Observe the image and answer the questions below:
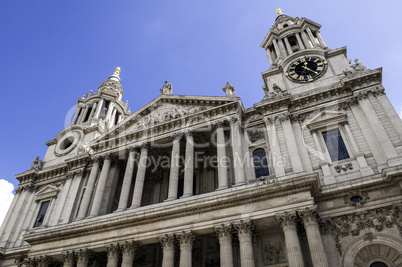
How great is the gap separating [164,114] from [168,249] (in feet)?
38.7

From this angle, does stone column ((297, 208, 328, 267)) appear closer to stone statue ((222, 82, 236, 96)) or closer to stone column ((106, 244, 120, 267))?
stone column ((106, 244, 120, 267))

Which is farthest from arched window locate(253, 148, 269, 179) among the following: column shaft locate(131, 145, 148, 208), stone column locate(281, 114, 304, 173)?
column shaft locate(131, 145, 148, 208)

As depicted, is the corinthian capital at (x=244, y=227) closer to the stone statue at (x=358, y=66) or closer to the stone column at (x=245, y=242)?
the stone column at (x=245, y=242)

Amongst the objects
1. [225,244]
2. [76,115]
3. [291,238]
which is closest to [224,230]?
[225,244]

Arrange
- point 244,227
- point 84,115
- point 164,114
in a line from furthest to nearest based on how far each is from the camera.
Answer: point 84,115, point 164,114, point 244,227

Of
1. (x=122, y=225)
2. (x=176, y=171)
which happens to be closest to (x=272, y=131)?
(x=176, y=171)

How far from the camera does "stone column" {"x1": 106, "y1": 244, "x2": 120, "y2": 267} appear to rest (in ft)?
59.9

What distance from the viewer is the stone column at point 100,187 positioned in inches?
873

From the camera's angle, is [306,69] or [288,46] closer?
→ [306,69]

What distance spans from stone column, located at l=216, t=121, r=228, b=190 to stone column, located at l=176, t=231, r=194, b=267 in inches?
136

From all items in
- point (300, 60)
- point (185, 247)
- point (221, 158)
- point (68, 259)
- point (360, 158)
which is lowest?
point (185, 247)

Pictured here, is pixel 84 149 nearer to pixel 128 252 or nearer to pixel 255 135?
pixel 128 252

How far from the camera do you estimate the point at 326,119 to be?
68.7ft

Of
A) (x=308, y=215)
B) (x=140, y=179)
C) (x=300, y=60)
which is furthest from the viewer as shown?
(x=300, y=60)
